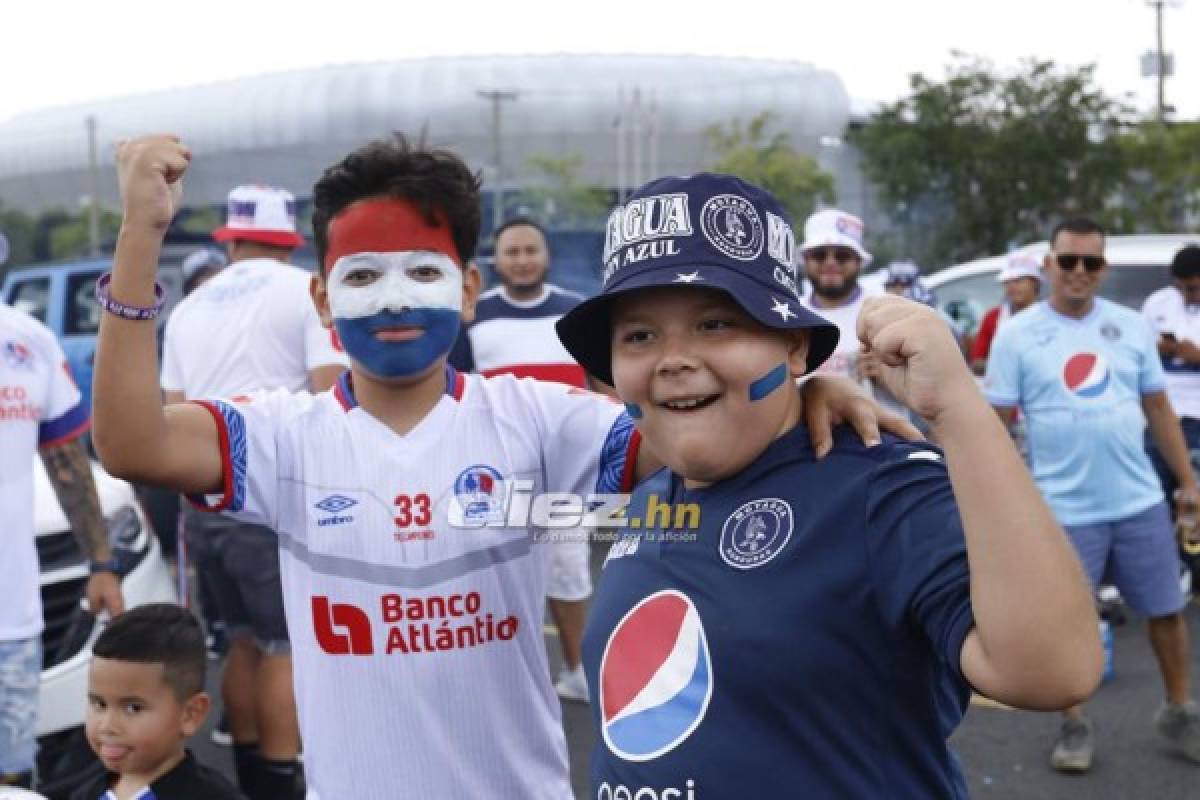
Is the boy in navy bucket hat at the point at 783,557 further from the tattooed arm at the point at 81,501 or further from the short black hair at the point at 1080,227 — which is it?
the short black hair at the point at 1080,227

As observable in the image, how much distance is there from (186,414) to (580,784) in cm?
322

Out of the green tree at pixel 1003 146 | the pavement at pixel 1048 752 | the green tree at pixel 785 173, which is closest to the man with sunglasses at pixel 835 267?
the pavement at pixel 1048 752

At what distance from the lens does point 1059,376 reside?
5668 millimetres

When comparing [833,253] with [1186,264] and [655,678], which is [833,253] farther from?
[655,678]

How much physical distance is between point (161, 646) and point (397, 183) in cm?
141

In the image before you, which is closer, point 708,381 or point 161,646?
point 708,381

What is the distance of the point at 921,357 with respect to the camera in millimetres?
1516

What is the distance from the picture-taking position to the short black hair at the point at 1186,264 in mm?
7992

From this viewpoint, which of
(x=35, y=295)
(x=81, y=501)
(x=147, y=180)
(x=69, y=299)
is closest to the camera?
(x=147, y=180)

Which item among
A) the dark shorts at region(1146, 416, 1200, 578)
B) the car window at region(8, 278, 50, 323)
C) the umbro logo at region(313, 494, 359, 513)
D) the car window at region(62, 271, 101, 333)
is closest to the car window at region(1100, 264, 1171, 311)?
the dark shorts at region(1146, 416, 1200, 578)

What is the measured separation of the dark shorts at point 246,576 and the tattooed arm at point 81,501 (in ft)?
1.82

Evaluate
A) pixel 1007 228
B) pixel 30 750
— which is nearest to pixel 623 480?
pixel 30 750

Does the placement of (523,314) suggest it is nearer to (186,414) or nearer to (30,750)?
(30,750)

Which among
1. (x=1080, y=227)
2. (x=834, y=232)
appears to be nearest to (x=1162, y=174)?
(x=834, y=232)
